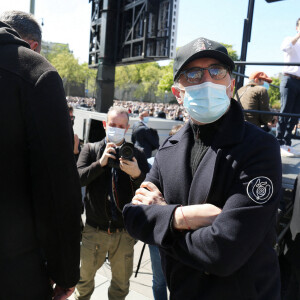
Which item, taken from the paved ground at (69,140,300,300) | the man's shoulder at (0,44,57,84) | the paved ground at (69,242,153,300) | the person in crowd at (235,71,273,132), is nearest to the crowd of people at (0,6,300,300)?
the man's shoulder at (0,44,57,84)

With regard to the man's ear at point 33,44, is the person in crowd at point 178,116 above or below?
below

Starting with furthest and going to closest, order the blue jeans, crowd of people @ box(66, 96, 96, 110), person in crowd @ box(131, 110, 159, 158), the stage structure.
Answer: crowd of people @ box(66, 96, 96, 110) < the stage structure < person in crowd @ box(131, 110, 159, 158) < the blue jeans

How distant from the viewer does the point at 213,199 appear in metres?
1.40

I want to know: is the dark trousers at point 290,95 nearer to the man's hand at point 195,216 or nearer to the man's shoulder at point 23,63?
the man's hand at point 195,216

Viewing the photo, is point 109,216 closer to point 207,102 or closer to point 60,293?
point 60,293

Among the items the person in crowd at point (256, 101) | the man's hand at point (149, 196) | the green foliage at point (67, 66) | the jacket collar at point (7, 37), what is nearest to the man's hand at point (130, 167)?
the man's hand at point (149, 196)

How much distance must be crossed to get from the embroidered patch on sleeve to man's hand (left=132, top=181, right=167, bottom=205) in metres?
0.45

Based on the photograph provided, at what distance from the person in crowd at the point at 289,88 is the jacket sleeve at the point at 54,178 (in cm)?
376

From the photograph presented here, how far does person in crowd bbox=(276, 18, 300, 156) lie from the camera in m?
4.21

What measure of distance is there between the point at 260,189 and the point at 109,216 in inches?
67.3

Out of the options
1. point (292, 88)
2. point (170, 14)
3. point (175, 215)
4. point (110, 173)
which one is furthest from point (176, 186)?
point (170, 14)

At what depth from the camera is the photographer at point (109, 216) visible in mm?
2703

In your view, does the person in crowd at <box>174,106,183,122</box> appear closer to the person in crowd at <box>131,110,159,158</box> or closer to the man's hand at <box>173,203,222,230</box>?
the person in crowd at <box>131,110,159,158</box>

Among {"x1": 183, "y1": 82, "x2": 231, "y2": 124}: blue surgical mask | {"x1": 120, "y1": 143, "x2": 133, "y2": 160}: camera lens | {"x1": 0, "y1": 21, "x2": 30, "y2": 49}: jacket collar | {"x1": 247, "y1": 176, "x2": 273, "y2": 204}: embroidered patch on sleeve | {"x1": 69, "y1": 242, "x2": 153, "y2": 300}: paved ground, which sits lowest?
{"x1": 69, "y1": 242, "x2": 153, "y2": 300}: paved ground
